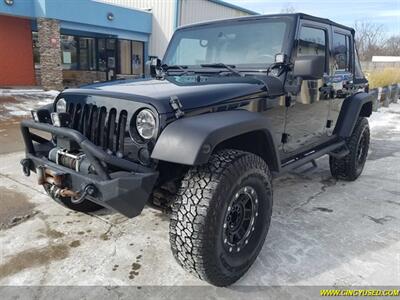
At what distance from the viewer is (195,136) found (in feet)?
7.02

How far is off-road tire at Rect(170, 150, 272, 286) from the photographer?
225cm

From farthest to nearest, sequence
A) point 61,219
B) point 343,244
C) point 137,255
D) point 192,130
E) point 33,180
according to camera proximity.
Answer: point 33,180
point 61,219
point 343,244
point 137,255
point 192,130

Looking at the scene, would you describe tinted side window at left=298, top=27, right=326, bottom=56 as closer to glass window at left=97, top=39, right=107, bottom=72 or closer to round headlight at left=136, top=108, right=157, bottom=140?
round headlight at left=136, top=108, right=157, bottom=140

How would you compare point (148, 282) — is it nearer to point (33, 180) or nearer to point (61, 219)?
point (61, 219)

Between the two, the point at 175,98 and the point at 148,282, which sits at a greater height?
the point at 175,98

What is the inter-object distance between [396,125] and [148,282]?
29.8 ft

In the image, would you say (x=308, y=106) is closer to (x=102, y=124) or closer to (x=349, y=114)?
(x=349, y=114)

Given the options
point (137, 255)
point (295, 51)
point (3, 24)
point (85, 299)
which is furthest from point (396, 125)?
point (3, 24)

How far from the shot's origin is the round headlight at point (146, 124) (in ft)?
7.64

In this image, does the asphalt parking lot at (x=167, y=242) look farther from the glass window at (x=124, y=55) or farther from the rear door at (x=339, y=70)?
the glass window at (x=124, y=55)

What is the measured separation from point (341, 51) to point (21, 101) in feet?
30.7

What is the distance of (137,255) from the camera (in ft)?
9.44

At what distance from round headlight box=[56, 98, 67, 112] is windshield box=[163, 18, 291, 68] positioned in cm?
141

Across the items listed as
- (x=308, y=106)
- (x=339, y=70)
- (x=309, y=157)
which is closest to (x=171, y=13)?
(x=339, y=70)
